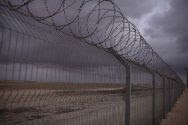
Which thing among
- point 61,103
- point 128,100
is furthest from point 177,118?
point 61,103

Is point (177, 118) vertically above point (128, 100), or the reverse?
point (128, 100)

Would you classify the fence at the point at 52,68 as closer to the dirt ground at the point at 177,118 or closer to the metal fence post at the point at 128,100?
the metal fence post at the point at 128,100

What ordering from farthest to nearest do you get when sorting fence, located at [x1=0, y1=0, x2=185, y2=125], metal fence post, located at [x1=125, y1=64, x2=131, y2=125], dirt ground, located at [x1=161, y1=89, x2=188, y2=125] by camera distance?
dirt ground, located at [x1=161, y1=89, x2=188, y2=125]
metal fence post, located at [x1=125, y1=64, x2=131, y2=125]
fence, located at [x1=0, y1=0, x2=185, y2=125]

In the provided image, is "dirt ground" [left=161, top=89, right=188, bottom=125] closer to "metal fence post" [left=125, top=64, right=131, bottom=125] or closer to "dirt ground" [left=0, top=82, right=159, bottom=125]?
"dirt ground" [left=0, top=82, right=159, bottom=125]

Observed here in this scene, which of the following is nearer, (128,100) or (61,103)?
(61,103)

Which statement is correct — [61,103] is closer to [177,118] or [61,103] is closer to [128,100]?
[128,100]

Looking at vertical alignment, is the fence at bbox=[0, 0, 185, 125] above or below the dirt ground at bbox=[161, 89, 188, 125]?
above

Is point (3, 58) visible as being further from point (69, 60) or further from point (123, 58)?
point (123, 58)

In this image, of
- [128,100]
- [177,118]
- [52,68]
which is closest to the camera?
[52,68]

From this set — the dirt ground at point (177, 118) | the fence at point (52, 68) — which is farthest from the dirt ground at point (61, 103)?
the dirt ground at point (177, 118)

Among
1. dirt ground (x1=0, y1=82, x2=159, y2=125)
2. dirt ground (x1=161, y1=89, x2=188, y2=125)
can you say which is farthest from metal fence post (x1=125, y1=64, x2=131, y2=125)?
dirt ground (x1=161, y1=89, x2=188, y2=125)

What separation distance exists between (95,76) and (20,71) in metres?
Answer: 1.27

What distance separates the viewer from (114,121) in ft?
12.9

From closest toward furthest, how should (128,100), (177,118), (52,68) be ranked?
1. (52,68)
2. (128,100)
3. (177,118)
